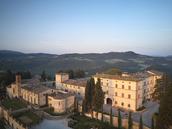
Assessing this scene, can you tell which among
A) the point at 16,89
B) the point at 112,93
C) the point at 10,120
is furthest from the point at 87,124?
the point at 16,89

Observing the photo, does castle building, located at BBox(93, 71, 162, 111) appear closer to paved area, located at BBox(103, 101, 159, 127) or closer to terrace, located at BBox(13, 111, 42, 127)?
paved area, located at BBox(103, 101, 159, 127)

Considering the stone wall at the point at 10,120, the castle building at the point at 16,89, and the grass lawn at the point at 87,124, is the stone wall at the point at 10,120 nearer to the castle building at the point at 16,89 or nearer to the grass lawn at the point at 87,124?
the grass lawn at the point at 87,124

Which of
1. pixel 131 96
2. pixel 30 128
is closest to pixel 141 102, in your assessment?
pixel 131 96

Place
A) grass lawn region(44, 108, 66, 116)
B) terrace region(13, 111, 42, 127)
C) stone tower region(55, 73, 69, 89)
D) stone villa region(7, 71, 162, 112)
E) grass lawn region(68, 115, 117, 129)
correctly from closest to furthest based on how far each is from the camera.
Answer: grass lawn region(68, 115, 117, 129), terrace region(13, 111, 42, 127), grass lawn region(44, 108, 66, 116), stone villa region(7, 71, 162, 112), stone tower region(55, 73, 69, 89)

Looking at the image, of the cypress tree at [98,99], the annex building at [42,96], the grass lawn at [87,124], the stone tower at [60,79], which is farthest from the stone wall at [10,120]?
the stone tower at [60,79]

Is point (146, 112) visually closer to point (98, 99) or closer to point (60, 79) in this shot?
point (98, 99)

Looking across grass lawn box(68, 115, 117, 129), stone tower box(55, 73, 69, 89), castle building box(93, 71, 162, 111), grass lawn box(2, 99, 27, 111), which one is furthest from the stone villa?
grass lawn box(68, 115, 117, 129)

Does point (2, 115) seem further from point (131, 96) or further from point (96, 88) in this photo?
point (131, 96)

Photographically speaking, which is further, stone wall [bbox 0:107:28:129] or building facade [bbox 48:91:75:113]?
building facade [bbox 48:91:75:113]
